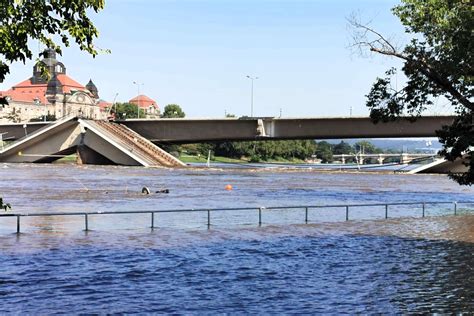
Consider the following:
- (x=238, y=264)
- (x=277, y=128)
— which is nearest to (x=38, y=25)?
(x=238, y=264)

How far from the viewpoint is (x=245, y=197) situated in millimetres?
47531

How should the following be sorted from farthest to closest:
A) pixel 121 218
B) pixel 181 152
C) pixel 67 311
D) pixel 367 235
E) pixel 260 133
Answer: pixel 181 152
pixel 260 133
pixel 121 218
pixel 367 235
pixel 67 311

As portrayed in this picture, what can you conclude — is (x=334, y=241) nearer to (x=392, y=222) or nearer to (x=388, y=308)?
(x=392, y=222)

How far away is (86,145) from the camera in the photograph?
10425 centimetres

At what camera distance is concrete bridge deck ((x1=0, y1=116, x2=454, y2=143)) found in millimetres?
87188

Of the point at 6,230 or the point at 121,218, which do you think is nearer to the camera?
the point at 6,230

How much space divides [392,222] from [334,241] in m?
8.40

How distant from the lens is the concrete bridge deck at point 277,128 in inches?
3433

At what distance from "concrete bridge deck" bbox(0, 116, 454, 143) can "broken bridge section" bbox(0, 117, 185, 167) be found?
3228 millimetres

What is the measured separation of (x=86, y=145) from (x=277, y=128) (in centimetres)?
3115

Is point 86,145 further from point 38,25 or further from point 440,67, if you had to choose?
point 38,25

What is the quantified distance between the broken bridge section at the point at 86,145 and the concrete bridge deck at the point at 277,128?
3228 millimetres

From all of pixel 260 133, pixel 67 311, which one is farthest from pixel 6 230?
pixel 260 133

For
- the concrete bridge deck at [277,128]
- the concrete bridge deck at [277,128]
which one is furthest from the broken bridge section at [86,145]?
the concrete bridge deck at [277,128]
